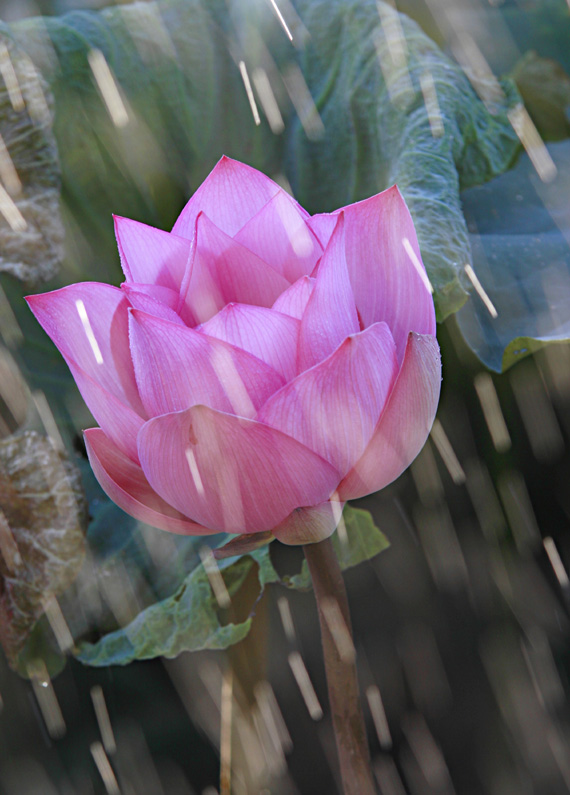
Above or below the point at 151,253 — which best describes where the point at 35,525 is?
below

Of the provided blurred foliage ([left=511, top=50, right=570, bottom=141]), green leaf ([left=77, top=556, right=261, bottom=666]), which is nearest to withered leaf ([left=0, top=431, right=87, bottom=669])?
green leaf ([left=77, top=556, right=261, bottom=666])

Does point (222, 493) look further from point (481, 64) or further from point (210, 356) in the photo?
point (481, 64)

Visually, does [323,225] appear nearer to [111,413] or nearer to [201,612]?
[111,413]

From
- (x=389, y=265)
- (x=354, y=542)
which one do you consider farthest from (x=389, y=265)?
(x=354, y=542)

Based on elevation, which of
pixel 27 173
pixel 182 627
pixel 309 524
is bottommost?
pixel 182 627

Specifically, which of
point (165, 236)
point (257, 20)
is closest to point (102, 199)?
point (257, 20)

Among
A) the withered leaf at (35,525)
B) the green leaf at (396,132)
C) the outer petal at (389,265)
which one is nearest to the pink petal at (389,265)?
the outer petal at (389,265)
